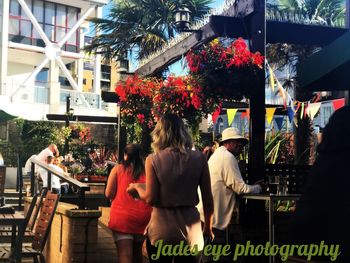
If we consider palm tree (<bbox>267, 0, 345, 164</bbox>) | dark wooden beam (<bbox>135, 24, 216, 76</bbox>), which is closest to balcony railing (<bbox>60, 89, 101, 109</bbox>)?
palm tree (<bbox>267, 0, 345, 164</bbox>)

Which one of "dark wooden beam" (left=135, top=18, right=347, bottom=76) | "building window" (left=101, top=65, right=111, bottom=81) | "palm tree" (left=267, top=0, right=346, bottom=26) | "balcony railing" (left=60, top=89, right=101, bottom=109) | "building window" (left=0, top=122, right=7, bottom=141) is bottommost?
"building window" (left=0, top=122, right=7, bottom=141)

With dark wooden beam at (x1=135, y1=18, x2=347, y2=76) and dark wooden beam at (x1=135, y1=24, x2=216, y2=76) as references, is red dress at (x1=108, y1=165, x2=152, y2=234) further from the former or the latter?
dark wooden beam at (x1=135, y1=24, x2=216, y2=76)

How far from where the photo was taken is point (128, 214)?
4645 mm

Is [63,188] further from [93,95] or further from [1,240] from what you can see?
[93,95]

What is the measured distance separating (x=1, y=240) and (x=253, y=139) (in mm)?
3034

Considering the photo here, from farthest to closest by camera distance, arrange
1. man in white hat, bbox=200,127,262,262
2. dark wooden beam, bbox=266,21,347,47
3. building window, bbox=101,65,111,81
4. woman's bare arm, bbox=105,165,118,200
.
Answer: building window, bbox=101,65,111,81 → dark wooden beam, bbox=266,21,347,47 → woman's bare arm, bbox=105,165,118,200 → man in white hat, bbox=200,127,262,262

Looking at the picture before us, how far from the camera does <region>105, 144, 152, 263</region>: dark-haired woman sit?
4613 mm

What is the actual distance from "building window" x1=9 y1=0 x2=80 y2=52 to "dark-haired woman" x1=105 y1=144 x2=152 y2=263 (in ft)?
113

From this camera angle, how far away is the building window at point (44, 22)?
37.9m

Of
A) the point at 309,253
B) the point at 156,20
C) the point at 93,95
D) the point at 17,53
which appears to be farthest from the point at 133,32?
the point at 17,53

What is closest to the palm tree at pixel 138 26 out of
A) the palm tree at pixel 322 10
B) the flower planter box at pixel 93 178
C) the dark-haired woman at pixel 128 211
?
the palm tree at pixel 322 10

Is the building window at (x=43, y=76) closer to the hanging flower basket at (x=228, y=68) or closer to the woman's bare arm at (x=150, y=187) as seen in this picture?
the hanging flower basket at (x=228, y=68)

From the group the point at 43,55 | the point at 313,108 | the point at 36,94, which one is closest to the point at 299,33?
the point at 313,108

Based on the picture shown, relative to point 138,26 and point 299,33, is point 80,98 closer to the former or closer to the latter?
point 138,26
